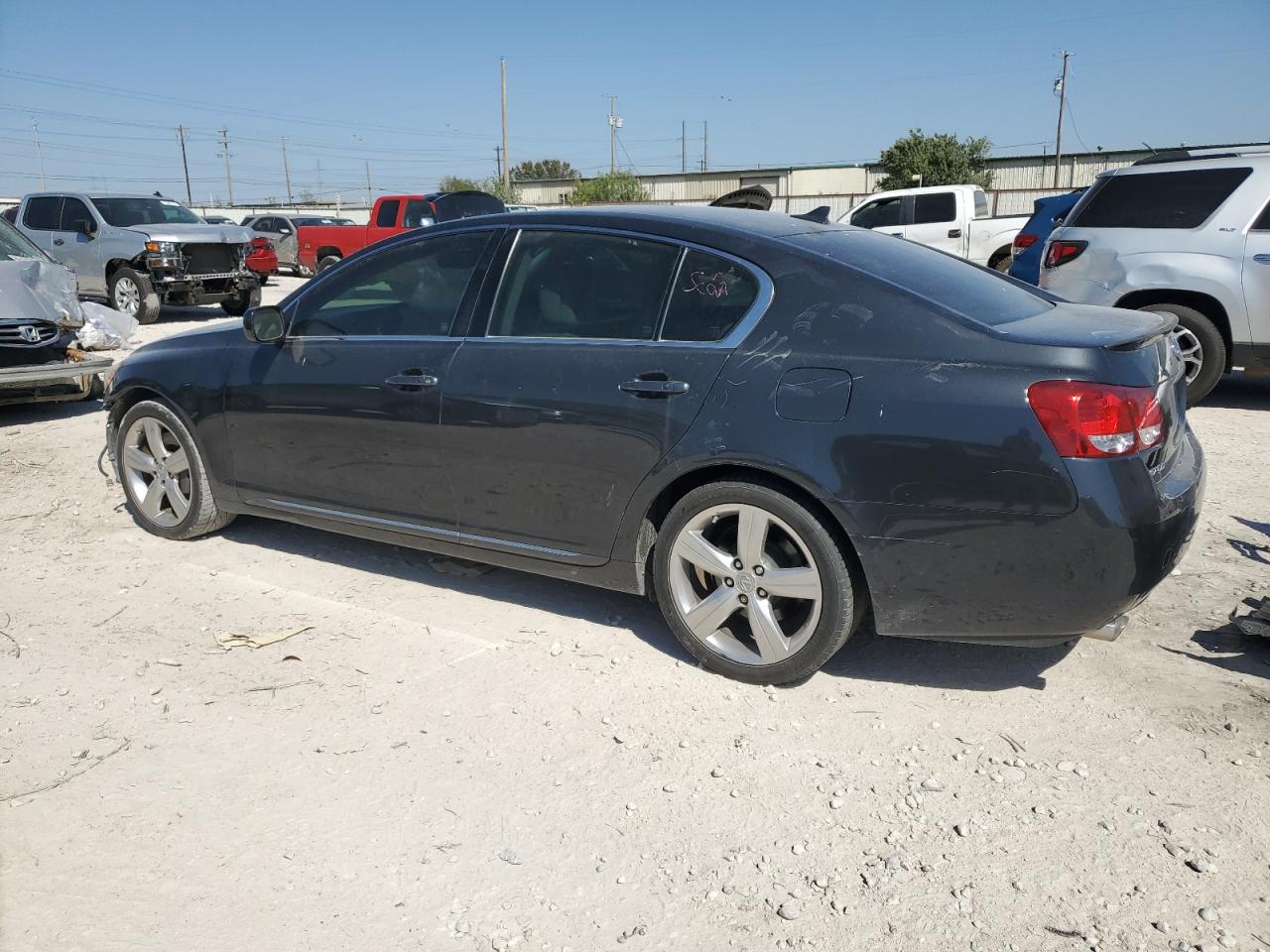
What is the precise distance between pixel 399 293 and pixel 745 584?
2084mm

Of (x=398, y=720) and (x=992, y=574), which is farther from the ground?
(x=992, y=574)

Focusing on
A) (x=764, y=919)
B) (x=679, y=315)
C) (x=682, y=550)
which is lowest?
(x=764, y=919)

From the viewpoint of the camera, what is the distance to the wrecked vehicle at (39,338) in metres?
8.15

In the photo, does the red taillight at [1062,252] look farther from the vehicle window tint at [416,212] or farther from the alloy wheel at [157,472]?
the vehicle window tint at [416,212]

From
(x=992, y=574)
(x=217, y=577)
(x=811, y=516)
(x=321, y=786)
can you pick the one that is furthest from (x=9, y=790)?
(x=992, y=574)

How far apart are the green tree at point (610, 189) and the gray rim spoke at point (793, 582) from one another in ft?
156

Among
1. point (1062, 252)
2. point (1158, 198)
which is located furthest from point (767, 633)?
point (1158, 198)

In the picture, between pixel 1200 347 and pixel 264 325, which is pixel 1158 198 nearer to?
pixel 1200 347

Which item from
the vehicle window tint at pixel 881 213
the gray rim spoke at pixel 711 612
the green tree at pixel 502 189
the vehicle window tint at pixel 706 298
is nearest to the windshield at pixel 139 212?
the vehicle window tint at pixel 881 213

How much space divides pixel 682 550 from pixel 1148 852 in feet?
5.63

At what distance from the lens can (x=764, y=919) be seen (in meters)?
2.49

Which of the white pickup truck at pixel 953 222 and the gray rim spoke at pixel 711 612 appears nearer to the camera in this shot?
the gray rim spoke at pixel 711 612

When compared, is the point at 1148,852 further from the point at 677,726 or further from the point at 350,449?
the point at 350,449

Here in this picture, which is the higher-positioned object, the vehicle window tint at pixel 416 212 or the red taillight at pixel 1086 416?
the vehicle window tint at pixel 416 212
